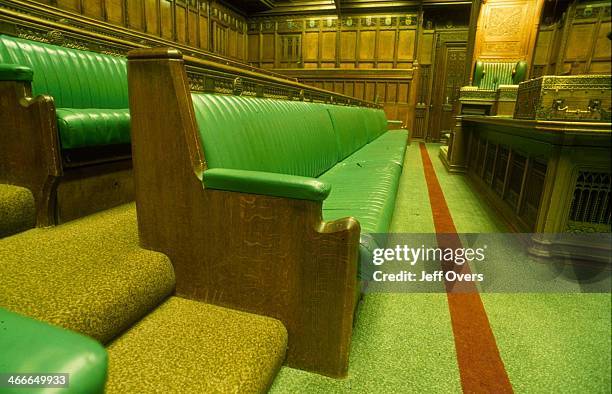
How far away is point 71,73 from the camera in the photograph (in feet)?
7.14

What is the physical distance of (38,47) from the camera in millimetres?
2064

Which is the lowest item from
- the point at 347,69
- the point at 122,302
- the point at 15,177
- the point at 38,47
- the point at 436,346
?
the point at 436,346

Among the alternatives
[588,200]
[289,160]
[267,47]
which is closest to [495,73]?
[588,200]

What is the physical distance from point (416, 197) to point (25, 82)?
313 centimetres

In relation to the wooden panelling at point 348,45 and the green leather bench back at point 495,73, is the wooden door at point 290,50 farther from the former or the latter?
the green leather bench back at point 495,73

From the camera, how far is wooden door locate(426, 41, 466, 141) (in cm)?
935

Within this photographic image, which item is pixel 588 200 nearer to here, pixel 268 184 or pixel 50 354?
pixel 268 184

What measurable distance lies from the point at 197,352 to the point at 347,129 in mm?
2610

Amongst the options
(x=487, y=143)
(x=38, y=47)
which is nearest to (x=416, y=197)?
(x=487, y=143)

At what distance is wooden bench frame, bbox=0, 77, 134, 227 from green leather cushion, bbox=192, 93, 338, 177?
0.79 meters

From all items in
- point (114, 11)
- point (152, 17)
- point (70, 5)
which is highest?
point (152, 17)

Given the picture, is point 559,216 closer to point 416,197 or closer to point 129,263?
point 416,197

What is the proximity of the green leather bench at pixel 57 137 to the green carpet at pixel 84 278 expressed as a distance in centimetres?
23

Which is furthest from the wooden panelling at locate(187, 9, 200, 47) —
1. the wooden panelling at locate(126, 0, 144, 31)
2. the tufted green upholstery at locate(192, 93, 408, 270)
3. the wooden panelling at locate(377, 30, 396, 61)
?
the tufted green upholstery at locate(192, 93, 408, 270)
